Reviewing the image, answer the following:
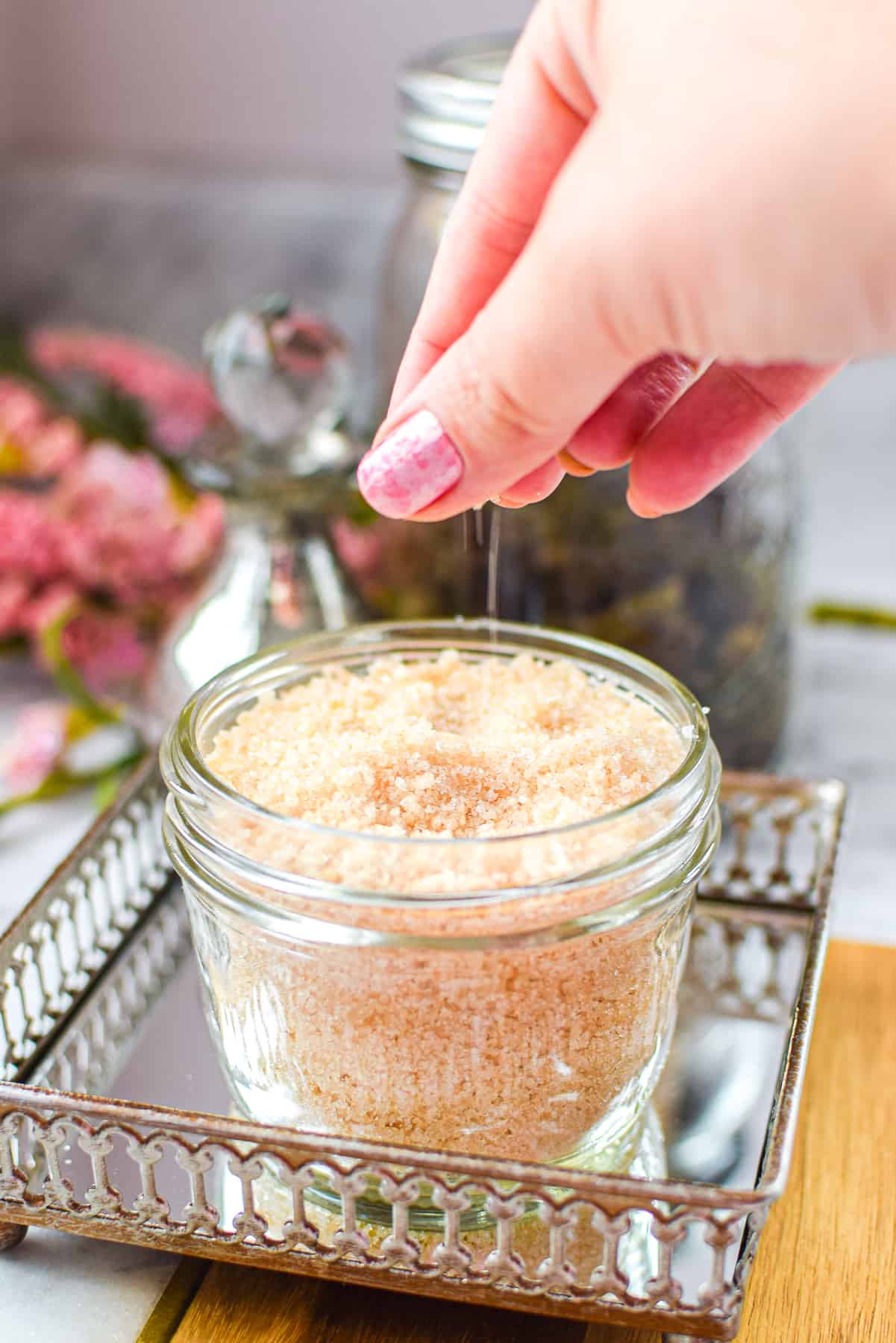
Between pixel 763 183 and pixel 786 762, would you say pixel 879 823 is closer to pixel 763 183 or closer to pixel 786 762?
pixel 786 762

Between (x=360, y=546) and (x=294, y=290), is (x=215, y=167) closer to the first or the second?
(x=294, y=290)

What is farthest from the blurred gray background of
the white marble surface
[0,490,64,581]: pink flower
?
[0,490,64,581]: pink flower

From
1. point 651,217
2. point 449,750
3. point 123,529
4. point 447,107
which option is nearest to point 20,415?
point 123,529

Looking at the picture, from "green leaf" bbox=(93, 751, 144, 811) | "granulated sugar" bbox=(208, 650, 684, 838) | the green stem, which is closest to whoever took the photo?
"granulated sugar" bbox=(208, 650, 684, 838)

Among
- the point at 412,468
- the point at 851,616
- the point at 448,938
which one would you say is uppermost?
the point at 412,468

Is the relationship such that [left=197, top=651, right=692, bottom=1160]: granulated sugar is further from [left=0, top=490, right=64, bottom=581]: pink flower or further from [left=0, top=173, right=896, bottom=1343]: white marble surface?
[left=0, top=173, right=896, bottom=1343]: white marble surface

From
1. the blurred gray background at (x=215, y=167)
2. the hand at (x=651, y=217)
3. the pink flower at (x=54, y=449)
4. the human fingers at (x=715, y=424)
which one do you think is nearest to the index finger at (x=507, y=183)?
the hand at (x=651, y=217)
